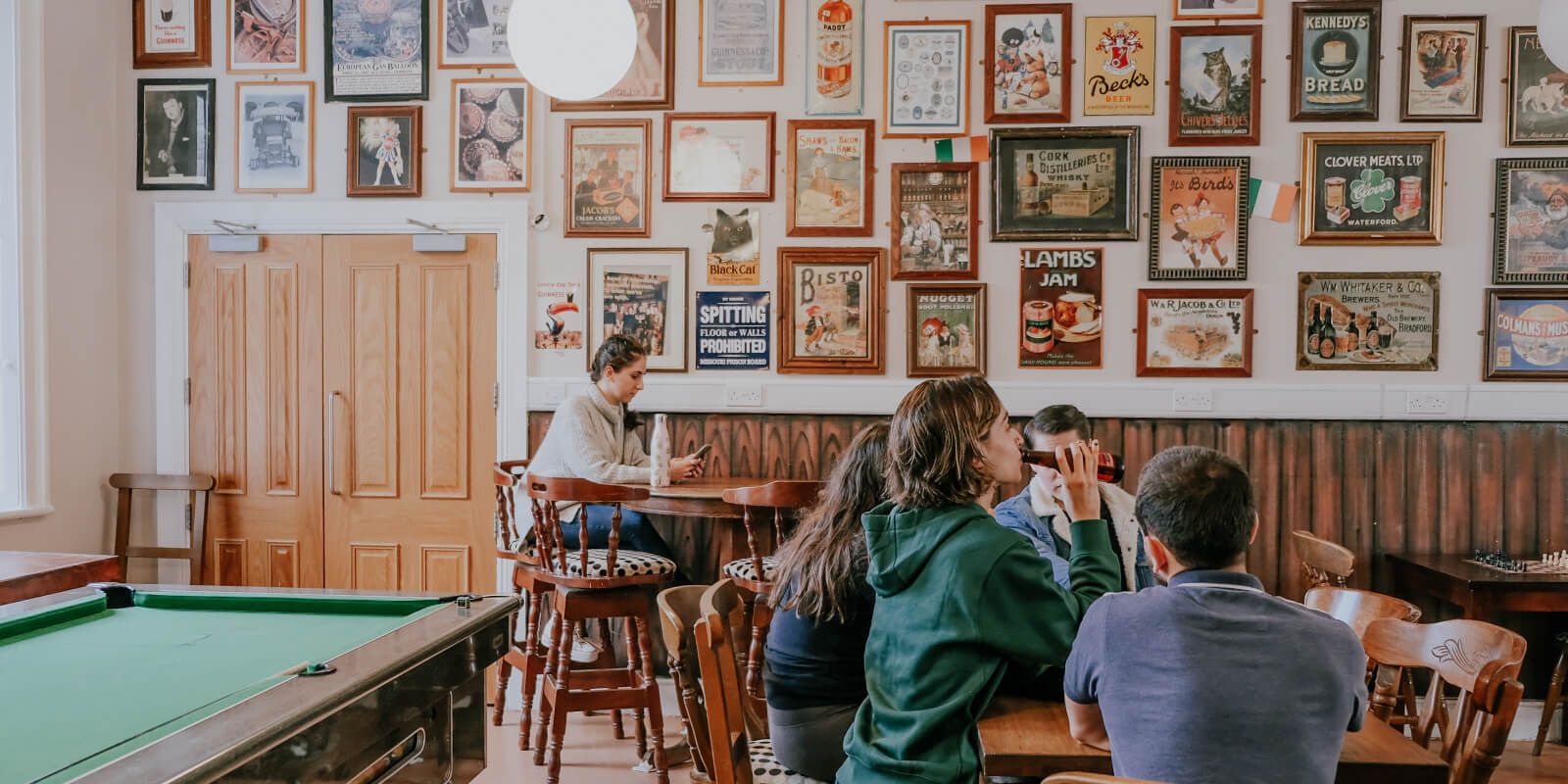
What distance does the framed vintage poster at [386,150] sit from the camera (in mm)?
4340

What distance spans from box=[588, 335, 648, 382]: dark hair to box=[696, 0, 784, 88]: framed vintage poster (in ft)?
3.99

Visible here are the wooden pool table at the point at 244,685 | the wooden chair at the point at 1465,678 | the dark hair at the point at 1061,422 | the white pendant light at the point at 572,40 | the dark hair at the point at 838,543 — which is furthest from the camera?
the white pendant light at the point at 572,40

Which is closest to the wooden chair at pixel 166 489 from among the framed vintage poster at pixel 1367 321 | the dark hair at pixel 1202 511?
the dark hair at pixel 1202 511

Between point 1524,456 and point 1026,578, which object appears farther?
point 1524,456

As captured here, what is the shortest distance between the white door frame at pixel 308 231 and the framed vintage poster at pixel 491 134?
0.11 meters

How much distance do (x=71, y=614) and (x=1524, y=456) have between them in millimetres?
4891

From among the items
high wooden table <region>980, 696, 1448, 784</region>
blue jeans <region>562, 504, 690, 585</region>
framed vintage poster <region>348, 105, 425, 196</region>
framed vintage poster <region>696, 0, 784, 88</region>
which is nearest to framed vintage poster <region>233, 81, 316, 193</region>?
framed vintage poster <region>348, 105, 425, 196</region>

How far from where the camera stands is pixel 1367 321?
4.02 meters

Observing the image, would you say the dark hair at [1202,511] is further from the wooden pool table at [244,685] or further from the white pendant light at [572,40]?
the white pendant light at [572,40]

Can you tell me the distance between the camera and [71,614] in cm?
200

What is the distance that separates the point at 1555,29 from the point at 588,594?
12.7ft

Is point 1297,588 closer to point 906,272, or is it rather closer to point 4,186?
point 906,272

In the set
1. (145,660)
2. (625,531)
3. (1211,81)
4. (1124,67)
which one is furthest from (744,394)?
(145,660)

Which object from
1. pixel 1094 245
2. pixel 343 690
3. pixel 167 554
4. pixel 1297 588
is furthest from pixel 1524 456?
pixel 167 554
